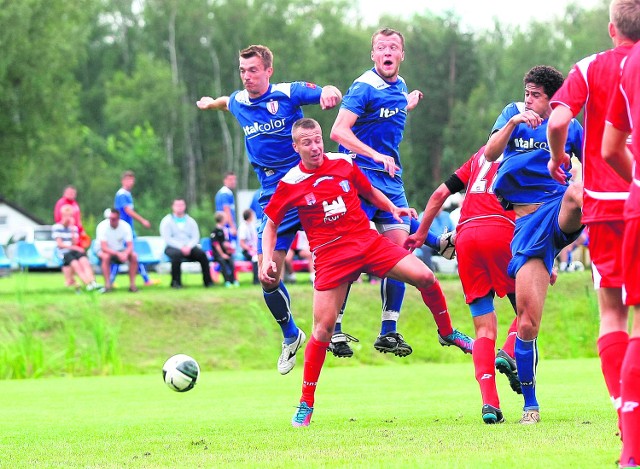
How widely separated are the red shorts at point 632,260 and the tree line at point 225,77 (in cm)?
5425

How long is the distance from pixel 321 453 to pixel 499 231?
3.05 metres

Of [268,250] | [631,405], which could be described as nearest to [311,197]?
[268,250]

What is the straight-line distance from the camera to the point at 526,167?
918 cm

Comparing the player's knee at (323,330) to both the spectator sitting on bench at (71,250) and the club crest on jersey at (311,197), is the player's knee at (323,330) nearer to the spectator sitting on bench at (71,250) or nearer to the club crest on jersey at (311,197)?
the club crest on jersey at (311,197)

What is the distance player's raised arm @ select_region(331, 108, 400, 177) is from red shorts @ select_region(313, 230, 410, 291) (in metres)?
0.66

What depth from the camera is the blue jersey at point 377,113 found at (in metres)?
10.6

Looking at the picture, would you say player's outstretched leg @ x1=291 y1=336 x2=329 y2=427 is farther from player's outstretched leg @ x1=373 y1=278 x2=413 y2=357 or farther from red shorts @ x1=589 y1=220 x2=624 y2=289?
red shorts @ x1=589 y1=220 x2=624 y2=289

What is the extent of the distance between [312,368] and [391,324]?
5.58 feet

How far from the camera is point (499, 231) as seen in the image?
951 centimetres

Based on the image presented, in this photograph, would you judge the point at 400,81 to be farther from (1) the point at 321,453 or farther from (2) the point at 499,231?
(1) the point at 321,453

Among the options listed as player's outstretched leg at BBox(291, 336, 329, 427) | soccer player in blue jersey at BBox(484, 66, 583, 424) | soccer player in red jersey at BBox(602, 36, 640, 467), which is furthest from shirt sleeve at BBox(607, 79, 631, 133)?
player's outstretched leg at BBox(291, 336, 329, 427)

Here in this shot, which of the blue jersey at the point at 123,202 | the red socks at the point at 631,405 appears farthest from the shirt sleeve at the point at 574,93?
the blue jersey at the point at 123,202

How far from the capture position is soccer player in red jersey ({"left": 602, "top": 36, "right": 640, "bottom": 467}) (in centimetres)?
562

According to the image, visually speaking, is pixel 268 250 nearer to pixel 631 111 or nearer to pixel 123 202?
pixel 631 111
